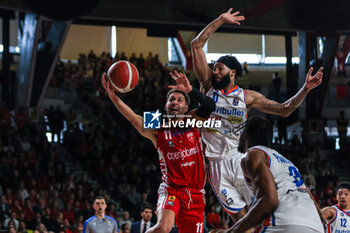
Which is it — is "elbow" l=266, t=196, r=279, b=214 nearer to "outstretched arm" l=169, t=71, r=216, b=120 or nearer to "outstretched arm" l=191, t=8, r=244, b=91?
"outstretched arm" l=169, t=71, r=216, b=120

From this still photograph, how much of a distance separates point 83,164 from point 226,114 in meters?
12.3

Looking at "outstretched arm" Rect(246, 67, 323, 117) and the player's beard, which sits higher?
the player's beard

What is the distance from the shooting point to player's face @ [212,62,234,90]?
23.4ft

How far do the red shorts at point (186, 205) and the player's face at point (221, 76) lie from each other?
52.5 inches

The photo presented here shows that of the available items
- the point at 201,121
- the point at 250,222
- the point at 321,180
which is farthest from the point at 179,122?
the point at 321,180

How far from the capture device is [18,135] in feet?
59.1

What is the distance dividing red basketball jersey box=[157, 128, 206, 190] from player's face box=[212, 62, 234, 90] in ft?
2.10

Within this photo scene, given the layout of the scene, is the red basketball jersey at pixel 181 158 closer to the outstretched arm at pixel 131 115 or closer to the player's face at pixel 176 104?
the outstretched arm at pixel 131 115

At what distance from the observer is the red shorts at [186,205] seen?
6891 millimetres

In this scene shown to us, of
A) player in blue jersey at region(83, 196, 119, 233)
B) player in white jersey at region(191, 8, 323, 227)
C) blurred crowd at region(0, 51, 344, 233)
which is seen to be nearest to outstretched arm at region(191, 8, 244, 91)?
player in white jersey at region(191, 8, 323, 227)

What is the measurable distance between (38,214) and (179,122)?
7644 mm

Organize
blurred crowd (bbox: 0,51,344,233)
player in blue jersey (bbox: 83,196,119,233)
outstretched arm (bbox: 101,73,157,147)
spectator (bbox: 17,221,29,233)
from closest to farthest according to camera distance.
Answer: outstretched arm (bbox: 101,73,157,147) < player in blue jersey (bbox: 83,196,119,233) < spectator (bbox: 17,221,29,233) < blurred crowd (bbox: 0,51,344,233)

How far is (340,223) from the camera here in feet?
27.2

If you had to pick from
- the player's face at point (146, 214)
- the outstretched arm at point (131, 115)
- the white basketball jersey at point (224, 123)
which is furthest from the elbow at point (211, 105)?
the player's face at point (146, 214)
